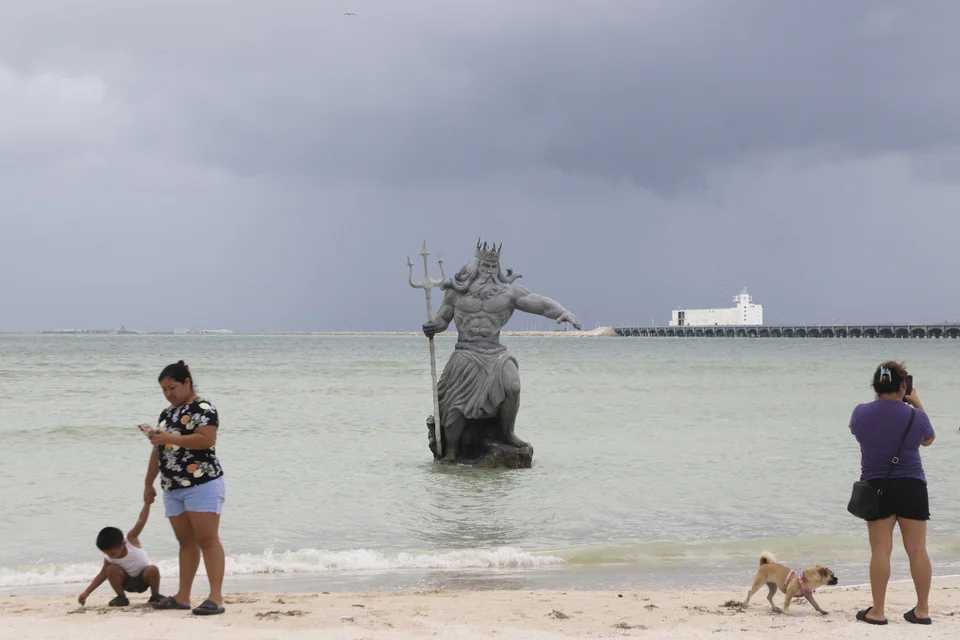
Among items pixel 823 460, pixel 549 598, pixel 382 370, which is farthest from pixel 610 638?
pixel 382 370

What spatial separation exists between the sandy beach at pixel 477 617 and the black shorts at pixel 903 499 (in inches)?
21.2

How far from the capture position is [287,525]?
28.2ft

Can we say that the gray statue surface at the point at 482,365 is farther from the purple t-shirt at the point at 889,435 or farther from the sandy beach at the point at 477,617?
the purple t-shirt at the point at 889,435

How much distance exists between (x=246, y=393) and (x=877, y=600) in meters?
22.7

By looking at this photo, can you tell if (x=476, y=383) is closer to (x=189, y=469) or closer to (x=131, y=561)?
(x=131, y=561)

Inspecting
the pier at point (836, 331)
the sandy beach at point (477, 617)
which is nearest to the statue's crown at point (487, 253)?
the sandy beach at point (477, 617)

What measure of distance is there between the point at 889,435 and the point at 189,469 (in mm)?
3398

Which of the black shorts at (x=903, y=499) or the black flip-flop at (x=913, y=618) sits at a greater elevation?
the black shorts at (x=903, y=499)

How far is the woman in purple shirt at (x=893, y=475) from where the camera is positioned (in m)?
4.96

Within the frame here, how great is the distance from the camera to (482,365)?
1137 cm

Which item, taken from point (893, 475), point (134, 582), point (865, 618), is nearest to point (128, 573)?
point (134, 582)

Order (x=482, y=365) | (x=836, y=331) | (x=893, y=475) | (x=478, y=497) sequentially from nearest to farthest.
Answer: (x=893, y=475) < (x=478, y=497) < (x=482, y=365) < (x=836, y=331)

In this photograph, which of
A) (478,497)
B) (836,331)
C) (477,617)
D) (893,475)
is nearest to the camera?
(893,475)

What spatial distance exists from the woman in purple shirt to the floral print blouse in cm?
316
